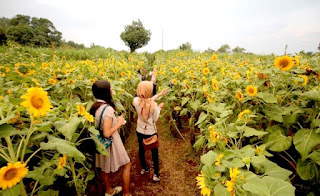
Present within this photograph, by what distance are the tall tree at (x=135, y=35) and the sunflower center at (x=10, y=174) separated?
42.8 m

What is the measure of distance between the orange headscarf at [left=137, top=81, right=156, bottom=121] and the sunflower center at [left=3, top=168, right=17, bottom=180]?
1.68 m

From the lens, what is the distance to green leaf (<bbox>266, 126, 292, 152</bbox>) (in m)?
1.50

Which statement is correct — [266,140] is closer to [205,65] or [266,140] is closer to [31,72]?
[205,65]

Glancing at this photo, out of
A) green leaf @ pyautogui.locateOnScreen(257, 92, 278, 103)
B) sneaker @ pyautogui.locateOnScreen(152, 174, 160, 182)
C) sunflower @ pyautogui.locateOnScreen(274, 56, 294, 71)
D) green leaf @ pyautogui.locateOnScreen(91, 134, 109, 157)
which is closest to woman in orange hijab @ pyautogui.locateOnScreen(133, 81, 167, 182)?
sneaker @ pyautogui.locateOnScreen(152, 174, 160, 182)

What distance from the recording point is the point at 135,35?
135ft

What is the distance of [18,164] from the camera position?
94cm

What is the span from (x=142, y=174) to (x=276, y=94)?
2383 millimetres

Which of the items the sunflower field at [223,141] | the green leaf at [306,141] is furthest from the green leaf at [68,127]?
the green leaf at [306,141]

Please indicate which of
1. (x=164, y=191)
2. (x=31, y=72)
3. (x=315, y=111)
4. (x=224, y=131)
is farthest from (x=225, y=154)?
(x=31, y=72)

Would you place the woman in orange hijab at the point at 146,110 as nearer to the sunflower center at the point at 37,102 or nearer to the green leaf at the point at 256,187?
the sunflower center at the point at 37,102

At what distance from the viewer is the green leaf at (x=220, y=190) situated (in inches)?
36.4

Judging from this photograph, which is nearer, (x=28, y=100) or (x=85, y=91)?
(x=28, y=100)

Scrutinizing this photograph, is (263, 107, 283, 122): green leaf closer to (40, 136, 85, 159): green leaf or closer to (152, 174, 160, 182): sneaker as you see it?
(40, 136, 85, 159): green leaf

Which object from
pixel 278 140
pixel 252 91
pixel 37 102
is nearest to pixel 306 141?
pixel 278 140
